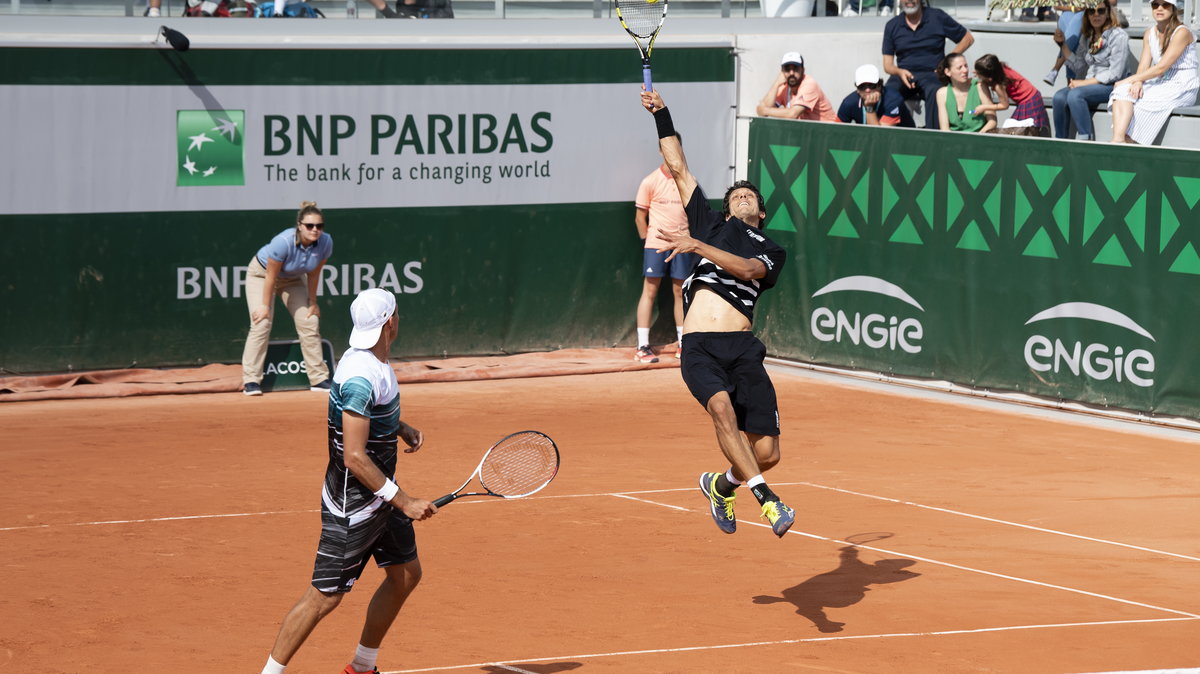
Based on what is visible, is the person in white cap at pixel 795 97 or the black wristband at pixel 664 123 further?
the person in white cap at pixel 795 97

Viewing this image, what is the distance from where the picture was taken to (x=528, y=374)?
17.3m

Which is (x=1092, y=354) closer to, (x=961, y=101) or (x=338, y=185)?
(x=961, y=101)

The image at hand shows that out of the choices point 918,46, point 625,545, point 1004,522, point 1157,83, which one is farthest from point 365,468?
point 918,46

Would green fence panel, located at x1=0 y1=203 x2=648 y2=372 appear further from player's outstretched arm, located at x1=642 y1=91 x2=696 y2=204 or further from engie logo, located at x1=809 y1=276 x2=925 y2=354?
player's outstretched arm, located at x1=642 y1=91 x2=696 y2=204

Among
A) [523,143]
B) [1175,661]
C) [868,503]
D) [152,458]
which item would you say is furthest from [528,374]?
[1175,661]

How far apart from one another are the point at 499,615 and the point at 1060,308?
8218mm

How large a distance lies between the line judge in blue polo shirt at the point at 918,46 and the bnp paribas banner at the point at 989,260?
119 cm

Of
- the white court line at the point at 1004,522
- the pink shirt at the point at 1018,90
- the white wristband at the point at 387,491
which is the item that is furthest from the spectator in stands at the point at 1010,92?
the white wristband at the point at 387,491

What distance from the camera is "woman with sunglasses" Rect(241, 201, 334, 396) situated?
14930mm

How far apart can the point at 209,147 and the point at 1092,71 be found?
8831 millimetres

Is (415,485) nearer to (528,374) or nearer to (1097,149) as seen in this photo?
(528,374)

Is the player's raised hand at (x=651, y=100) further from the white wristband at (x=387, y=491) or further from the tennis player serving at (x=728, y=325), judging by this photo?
the white wristband at (x=387, y=491)

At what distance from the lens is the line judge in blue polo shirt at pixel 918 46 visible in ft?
58.4

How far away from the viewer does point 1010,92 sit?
656 inches
